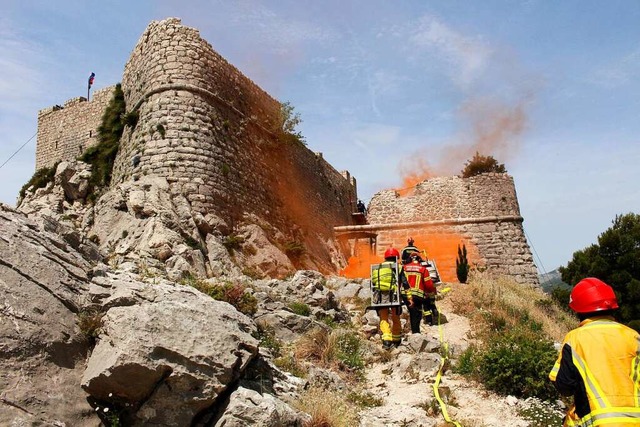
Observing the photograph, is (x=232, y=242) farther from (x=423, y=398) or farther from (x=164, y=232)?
(x=423, y=398)

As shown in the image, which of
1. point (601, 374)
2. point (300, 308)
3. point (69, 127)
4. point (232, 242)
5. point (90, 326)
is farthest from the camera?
point (69, 127)

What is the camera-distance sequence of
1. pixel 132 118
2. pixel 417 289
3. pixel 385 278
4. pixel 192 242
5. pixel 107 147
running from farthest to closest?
pixel 107 147 < pixel 132 118 < pixel 192 242 < pixel 417 289 < pixel 385 278

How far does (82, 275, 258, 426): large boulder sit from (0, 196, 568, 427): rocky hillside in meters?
0.01

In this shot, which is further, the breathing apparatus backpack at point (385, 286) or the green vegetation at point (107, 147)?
the green vegetation at point (107, 147)

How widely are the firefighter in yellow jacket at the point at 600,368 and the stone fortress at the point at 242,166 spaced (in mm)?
11203

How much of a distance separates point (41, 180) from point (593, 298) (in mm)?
19156

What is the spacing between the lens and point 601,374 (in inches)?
150

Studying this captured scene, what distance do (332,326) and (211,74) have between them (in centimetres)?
972

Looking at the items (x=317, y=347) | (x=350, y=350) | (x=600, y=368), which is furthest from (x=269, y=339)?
(x=600, y=368)

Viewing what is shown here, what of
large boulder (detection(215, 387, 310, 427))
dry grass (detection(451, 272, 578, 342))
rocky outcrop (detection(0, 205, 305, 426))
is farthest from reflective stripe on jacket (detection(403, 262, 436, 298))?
large boulder (detection(215, 387, 310, 427))

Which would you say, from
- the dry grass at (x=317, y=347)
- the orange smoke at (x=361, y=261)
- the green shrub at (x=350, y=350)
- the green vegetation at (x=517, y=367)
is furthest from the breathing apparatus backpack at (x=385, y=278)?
the orange smoke at (x=361, y=261)

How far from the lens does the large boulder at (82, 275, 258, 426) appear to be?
198 inches

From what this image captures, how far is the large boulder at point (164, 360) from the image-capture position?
504 cm

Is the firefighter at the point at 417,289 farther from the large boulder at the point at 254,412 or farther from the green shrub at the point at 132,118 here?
the green shrub at the point at 132,118
